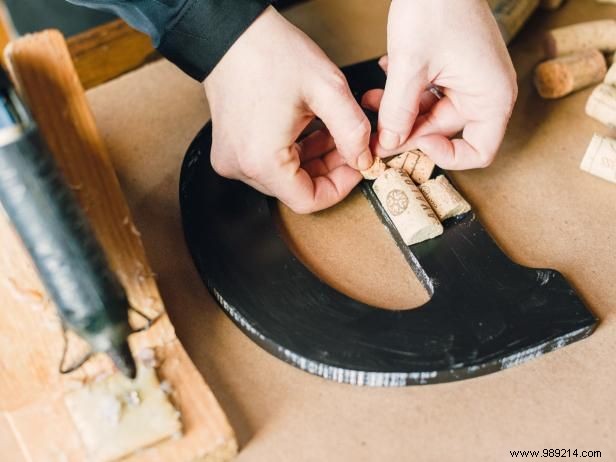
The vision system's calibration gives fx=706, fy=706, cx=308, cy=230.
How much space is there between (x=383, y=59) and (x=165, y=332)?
24.1 inches

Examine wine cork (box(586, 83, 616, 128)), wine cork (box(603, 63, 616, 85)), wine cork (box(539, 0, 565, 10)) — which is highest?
wine cork (box(539, 0, 565, 10))

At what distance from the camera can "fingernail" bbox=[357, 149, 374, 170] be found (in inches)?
41.9

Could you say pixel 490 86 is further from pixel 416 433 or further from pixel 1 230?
pixel 1 230

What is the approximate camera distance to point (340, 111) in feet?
3.17

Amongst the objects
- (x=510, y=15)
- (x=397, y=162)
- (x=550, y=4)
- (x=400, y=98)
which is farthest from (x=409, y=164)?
(x=550, y=4)

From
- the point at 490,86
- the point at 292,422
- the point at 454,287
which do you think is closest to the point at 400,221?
the point at 454,287

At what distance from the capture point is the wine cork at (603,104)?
4.07ft

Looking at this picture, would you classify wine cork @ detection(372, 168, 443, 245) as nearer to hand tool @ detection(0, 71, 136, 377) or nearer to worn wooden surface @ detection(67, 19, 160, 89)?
hand tool @ detection(0, 71, 136, 377)

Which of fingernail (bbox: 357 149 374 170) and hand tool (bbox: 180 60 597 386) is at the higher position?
fingernail (bbox: 357 149 374 170)

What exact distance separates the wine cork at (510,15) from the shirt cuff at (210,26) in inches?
23.7

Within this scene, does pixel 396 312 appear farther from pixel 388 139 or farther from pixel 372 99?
pixel 372 99

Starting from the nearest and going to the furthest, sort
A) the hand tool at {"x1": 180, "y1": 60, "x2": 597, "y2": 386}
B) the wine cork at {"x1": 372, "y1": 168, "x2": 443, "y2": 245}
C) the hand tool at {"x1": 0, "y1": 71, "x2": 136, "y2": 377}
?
1. the hand tool at {"x1": 0, "y1": 71, "x2": 136, "y2": 377}
2. the hand tool at {"x1": 180, "y1": 60, "x2": 597, "y2": 386}
3. the wine cork at {"x1": 372, "y1": 168, "x2": 443, "y2": 245}

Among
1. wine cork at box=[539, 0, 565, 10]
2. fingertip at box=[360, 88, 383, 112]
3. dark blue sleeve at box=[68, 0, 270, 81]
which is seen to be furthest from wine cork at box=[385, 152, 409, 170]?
wine cork at box=[539, 0, 565, 10]

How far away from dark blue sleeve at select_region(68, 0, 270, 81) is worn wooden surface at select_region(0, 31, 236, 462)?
0.19 m
